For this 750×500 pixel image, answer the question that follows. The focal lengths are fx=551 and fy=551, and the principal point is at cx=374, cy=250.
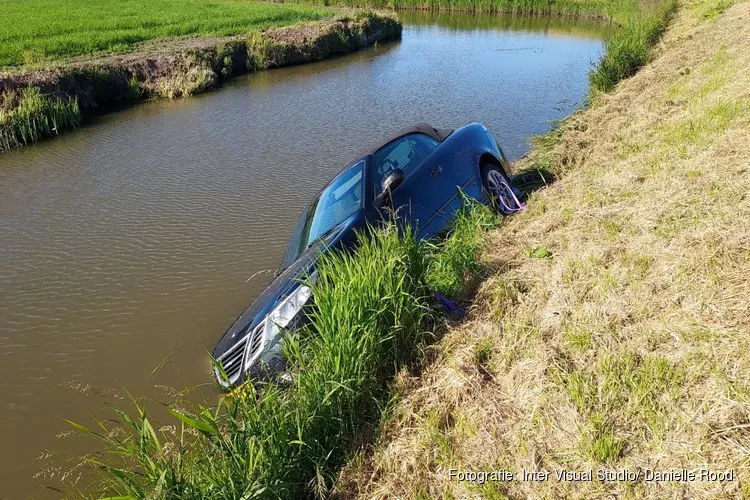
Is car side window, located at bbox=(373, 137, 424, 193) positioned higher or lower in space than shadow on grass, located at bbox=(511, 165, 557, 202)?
higher

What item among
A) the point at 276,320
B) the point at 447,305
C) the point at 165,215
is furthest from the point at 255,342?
the point at 165,215

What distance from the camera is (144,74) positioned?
17.2 meters

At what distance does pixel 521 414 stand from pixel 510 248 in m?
2.13

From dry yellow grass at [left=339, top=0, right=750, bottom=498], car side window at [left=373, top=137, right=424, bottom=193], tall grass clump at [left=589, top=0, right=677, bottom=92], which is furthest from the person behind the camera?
tall grass clump at [left=589, top=0, right=677, bottom=92]

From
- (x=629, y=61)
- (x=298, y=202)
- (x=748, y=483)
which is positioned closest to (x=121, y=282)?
(x=298, y=202)

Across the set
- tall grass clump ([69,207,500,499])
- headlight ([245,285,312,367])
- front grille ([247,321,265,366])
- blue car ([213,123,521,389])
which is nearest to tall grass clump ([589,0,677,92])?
blue car ([213,123,521,389])

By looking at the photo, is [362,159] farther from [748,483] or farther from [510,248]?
[748,483]

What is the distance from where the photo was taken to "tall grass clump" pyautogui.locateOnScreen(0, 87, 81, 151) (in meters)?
12.3

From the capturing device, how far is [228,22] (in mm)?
26328

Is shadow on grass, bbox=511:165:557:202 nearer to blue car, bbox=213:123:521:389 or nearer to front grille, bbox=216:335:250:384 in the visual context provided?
blue car, bbox=213:123:521:389

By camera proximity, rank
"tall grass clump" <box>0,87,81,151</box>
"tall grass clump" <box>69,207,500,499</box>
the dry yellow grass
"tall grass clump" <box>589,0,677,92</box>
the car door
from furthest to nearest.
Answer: "tall grass clump" <box>0,87,81,151</box>
"tall grass clump" <box>589,0,677,92</box>
the car door
"tall grass clump" <box>69,207,500,499</box>
the dry yellow grass

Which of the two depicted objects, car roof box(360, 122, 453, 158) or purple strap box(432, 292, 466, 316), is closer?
purple strap box(432, 292, 466, 316)

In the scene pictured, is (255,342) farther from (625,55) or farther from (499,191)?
(625,55)

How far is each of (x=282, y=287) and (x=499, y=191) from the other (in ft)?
9.23
